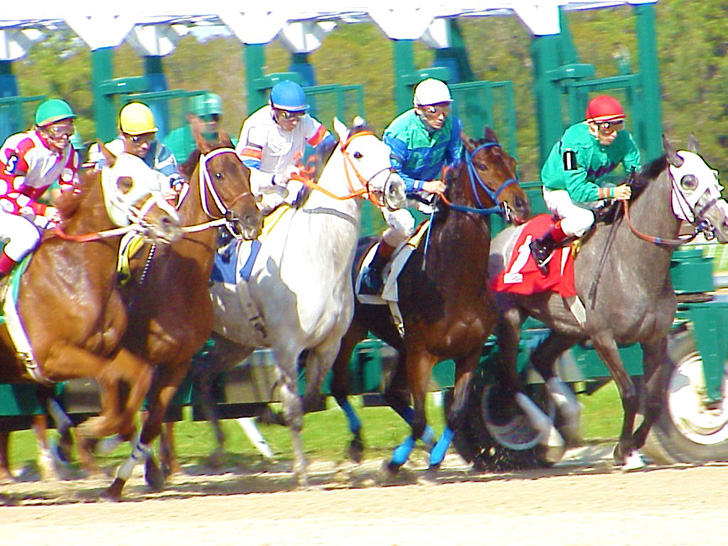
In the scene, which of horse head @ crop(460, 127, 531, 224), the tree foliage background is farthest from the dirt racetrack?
the tree foliage background

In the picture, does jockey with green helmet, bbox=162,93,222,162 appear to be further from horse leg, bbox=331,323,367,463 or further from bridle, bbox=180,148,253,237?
horse leg, bbox=331,323,367,463

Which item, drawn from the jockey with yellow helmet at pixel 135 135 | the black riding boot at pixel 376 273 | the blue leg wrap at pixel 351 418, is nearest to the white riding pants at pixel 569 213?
the black riding boot at pixel 376 273

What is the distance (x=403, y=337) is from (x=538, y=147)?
1926 mm

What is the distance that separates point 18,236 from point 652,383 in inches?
153

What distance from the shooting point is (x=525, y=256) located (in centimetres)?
860

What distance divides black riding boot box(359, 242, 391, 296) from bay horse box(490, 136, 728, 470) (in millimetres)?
930

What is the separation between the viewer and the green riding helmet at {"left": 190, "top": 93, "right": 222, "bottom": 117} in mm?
8383

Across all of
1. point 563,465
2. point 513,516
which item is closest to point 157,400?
point 513,516

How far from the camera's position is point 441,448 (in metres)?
8.13

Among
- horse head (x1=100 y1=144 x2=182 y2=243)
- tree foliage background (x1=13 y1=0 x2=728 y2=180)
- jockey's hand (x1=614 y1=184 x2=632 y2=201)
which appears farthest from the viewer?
tree foliage background (x1=13 y1=0 x2=728 y2=180)

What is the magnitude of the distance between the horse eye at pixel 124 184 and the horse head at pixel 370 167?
1.30m

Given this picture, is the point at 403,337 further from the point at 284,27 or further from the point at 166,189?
the point at 284,27

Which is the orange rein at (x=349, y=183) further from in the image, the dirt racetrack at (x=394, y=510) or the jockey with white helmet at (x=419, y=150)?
the dirt racetrack at (x=394, y=510)

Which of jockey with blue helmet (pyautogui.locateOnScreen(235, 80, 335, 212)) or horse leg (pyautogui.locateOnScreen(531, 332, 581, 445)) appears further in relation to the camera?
horse leg (pyautogui.locateOnScreen(531, 332, 581, 445))
